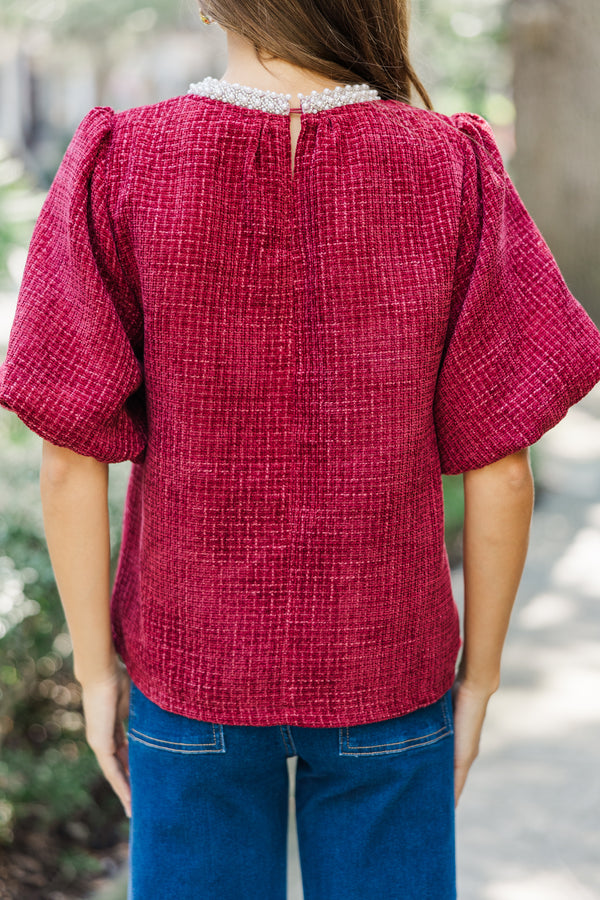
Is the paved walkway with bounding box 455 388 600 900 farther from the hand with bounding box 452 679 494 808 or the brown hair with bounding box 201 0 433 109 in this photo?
the brown hair with bounding box 201 0 433 109

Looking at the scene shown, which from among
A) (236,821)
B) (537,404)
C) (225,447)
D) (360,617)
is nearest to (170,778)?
(236,821)

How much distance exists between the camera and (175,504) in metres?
1.12

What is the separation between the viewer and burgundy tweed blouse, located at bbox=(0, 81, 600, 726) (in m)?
1.06

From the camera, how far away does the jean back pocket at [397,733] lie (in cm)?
117

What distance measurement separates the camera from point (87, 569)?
1.22m

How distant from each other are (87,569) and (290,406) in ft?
1.17

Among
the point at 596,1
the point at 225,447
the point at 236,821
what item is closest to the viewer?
the point at 225,447

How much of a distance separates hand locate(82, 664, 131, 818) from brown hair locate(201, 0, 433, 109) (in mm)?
815

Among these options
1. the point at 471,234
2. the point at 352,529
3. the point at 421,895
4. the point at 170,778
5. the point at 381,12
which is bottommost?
the point at 421,895

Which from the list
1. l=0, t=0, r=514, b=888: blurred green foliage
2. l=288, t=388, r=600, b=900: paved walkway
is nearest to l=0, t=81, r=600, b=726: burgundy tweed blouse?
l=0, t=0, r=514, b=888: blurred green foliage

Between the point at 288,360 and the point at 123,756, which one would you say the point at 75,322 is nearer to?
the point at 288,360

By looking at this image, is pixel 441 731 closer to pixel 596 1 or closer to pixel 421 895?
pixel 421 895

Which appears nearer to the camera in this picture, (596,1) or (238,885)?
(238,885)

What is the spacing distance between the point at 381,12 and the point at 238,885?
1.09 metres
